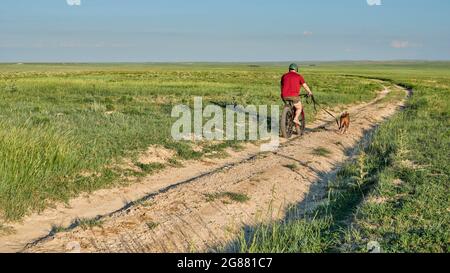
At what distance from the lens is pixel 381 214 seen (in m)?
6.96

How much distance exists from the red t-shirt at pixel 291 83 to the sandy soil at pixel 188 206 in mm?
2466

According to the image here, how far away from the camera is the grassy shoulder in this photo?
5.82 meters

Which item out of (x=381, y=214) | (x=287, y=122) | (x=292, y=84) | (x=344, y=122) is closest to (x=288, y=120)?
(x=287, y=122)

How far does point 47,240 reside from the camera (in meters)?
6.11

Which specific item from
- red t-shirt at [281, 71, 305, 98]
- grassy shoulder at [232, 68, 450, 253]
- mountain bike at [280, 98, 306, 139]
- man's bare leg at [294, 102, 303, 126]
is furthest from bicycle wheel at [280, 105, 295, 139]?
grassy shoulder at [232, 68, 450, 253]

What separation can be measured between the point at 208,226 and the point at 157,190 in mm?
2413

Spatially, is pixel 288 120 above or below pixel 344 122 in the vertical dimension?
above

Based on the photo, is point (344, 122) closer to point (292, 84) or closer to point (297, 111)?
point (297, 111)

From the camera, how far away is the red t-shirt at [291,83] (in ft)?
47.4

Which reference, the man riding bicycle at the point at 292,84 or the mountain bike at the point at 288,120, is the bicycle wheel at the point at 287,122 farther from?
the man riding bicycle at the point at 292,84

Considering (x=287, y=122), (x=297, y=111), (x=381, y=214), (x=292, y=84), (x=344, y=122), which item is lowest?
(x=381, y=214)

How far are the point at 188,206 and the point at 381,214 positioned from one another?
3043 mm

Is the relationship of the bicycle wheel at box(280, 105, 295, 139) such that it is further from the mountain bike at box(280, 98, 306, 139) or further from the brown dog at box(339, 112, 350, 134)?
the brown dog at box(339, 112, 350, 134)

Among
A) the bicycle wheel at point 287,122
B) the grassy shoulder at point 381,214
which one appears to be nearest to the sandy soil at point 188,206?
the grassy shoulder at point 381,214
